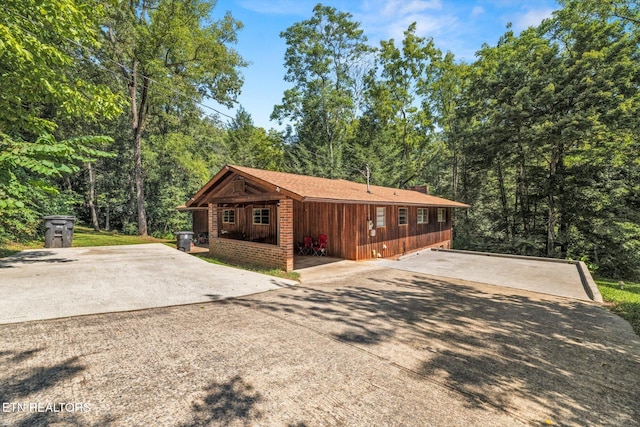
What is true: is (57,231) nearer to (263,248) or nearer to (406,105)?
(263,248)

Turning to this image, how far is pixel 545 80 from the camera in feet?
49.5

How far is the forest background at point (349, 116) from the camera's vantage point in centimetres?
721

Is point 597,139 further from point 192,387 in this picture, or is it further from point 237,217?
point 192,387

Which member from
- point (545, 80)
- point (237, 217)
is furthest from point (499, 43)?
point (237, 217)

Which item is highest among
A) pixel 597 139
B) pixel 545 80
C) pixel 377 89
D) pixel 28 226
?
pixel 377 89

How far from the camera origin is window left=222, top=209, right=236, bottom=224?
47.9 feet

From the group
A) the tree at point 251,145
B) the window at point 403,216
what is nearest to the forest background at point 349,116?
→ the tree at point 251,145

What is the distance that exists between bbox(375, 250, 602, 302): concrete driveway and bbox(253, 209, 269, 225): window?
5.37m

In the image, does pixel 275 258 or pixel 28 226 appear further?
pixel 28 226

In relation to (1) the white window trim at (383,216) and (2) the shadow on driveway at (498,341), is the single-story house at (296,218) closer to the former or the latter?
(1) the white window trim at (383,216)

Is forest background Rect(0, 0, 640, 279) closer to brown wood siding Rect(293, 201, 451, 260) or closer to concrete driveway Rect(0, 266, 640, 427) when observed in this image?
concrete driveway Rect(0, 266, 640, 427)

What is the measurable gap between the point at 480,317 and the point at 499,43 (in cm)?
2597

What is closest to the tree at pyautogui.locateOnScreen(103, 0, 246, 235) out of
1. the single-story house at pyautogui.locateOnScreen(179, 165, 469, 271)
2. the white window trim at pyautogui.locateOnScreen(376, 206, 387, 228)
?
the single-story house at pyautogui.locateOnScreen(179, 165, 469, 271)

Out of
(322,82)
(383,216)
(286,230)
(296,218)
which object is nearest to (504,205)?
(383,216)
